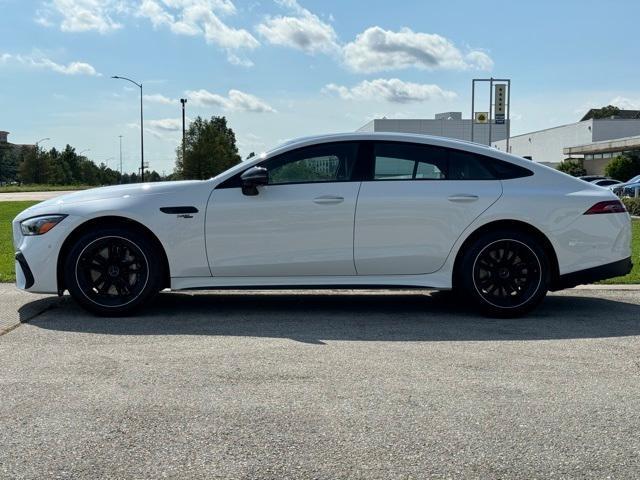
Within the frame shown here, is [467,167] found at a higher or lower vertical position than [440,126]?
lower

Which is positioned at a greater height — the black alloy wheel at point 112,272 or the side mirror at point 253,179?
the side mirror at point 253,179

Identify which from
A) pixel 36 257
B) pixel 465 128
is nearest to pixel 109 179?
pixel 465 128

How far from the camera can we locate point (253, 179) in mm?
5500

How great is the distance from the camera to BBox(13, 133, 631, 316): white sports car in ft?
18.3

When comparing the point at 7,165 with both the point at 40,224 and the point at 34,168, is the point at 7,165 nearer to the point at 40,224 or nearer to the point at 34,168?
the point at 34,168

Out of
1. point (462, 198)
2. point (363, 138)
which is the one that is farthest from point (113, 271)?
point (462, 198)

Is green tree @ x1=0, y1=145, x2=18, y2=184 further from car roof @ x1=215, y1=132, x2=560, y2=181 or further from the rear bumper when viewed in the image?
the rear bumper

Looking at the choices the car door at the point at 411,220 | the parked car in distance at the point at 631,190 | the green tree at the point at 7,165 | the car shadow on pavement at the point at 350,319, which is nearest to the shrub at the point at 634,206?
the parked car in distance at the point at 631,190

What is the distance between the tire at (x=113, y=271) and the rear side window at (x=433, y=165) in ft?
6.86

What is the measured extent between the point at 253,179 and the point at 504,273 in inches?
90.1

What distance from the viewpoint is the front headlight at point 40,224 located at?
18.4ft

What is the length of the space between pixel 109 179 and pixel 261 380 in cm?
12438

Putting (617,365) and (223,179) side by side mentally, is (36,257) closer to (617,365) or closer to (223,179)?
(223,179)

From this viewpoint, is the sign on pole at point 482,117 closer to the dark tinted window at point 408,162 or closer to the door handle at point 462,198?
the dark tinted window at point 408,162
